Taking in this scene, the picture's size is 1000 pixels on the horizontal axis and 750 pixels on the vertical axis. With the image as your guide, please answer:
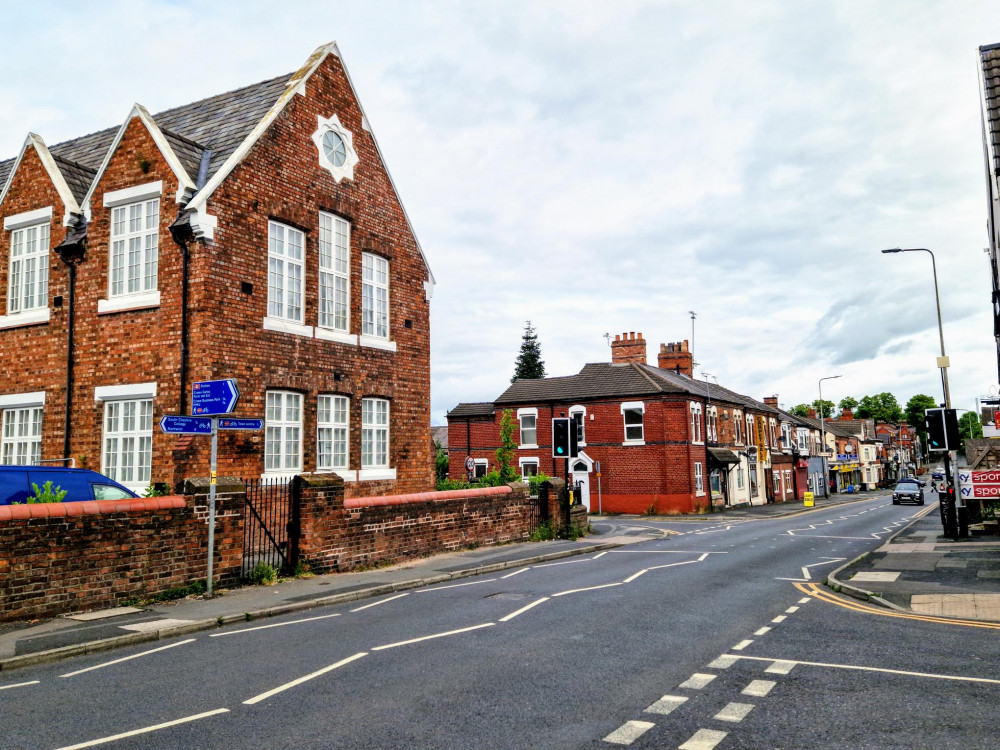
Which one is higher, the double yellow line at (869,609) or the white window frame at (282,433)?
the white window frame at (282,433)

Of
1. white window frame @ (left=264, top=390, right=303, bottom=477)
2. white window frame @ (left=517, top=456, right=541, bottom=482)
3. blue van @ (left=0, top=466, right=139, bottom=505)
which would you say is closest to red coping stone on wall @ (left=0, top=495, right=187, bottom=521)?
blue van @ (left=0, top=466, right=139, bottom=505)

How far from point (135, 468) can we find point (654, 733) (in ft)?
47.3

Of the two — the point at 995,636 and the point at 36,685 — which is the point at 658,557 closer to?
the point at 995,636

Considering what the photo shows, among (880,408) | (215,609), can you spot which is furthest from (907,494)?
(880,408)

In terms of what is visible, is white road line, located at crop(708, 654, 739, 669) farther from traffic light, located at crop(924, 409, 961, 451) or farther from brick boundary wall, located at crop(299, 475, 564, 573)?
traffic light, located at crop(924, 409, 961, 451)

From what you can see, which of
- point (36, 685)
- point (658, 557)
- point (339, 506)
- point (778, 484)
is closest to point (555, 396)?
point (778, 484)

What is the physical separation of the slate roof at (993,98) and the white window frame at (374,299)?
49.0ft

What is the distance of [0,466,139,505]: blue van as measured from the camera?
11.1 meters

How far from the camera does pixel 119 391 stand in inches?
658

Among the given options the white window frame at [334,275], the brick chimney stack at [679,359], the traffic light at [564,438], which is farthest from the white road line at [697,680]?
Answer: the brick chimney stack at [679,359]

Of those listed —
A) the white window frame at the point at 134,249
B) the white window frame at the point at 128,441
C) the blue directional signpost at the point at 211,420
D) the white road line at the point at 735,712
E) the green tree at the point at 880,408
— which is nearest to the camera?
the white road line at the point at 735,712

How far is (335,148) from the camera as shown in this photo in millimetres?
19953

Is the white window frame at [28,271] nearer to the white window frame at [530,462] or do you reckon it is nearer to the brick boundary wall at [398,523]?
the brick boundary wall at [398,523]

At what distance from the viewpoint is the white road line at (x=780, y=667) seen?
Result: 295 inches
